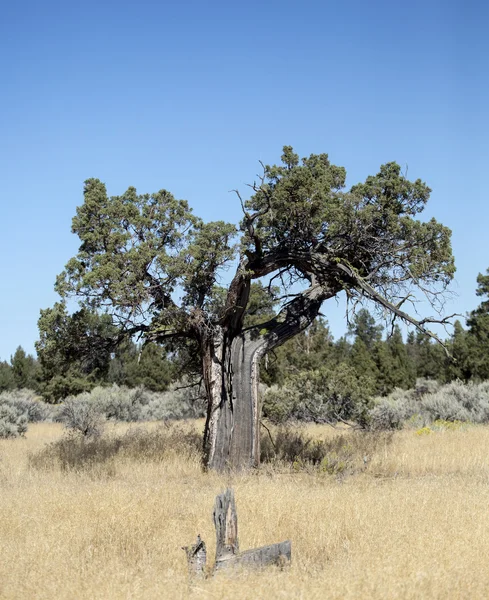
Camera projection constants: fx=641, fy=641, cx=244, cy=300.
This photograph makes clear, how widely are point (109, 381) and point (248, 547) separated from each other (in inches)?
1479

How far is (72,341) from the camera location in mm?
14039

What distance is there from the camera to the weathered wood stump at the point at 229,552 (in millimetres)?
6375

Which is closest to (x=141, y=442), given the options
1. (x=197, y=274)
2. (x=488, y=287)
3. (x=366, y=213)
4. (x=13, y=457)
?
(x=13, y=457)

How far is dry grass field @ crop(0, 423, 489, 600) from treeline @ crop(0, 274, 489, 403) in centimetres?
256

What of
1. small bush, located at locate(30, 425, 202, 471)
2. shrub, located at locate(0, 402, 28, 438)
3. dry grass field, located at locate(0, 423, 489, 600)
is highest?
shrub, located at locate(0, 402, 28, 438)

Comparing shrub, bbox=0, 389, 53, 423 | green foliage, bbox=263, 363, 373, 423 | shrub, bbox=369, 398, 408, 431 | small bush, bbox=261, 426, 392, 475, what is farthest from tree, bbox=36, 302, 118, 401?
shrub, bbox=0, 389, 53, 423

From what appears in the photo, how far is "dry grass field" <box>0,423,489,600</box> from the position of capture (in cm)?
577

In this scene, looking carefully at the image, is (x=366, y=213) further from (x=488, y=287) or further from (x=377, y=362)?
(x=488, y=287)

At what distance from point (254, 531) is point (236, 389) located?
5596mm

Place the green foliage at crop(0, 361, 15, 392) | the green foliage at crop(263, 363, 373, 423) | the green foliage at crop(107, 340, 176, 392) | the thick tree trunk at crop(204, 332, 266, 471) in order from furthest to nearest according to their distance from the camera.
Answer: the green foliage at crop(0, 361, 15, 392) → the green foliage at crop(107, 340, 176, 392) → the green foliage at crop(263, 363, 373, 423) → the thick tree trunk at crop(204, 332, 266, 471)

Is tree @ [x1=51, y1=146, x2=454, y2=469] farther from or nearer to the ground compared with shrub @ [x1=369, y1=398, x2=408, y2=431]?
farther from the ground

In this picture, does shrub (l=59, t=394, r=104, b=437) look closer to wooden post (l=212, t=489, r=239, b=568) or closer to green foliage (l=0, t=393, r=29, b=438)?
green foliage (l=0, t=393, r=29, b=438)

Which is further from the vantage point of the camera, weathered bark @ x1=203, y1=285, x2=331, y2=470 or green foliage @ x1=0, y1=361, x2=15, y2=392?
green foliage @ x1=0, y1=361, x2=15, y2=392

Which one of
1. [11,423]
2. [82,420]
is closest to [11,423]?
[11,423]
